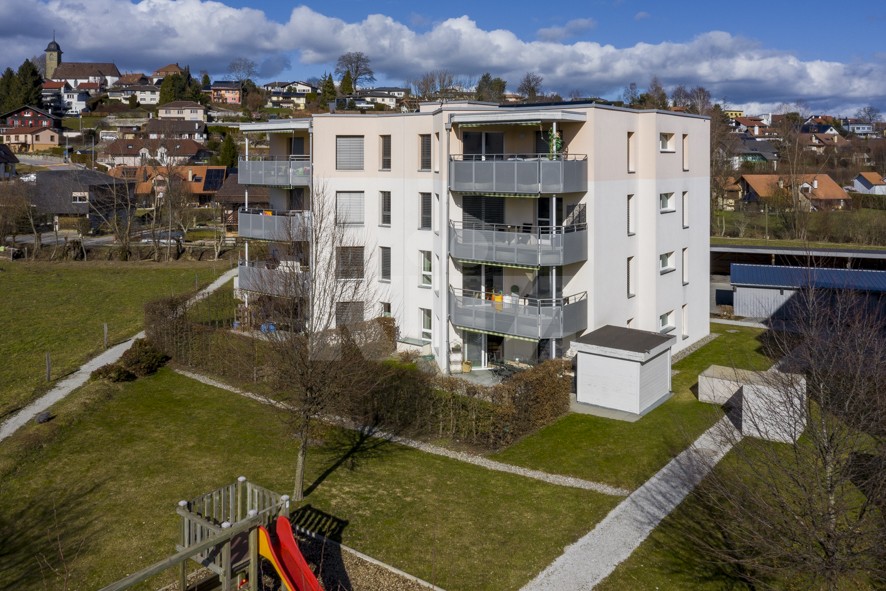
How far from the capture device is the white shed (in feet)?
65.6

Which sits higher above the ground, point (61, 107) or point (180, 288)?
point (61, 107)

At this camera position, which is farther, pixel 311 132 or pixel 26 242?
pixel 26 242

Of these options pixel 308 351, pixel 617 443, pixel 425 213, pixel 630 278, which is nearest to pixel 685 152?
pixel 630 278

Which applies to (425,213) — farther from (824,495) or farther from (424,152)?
(824,495)

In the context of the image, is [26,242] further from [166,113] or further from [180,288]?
[166,113]

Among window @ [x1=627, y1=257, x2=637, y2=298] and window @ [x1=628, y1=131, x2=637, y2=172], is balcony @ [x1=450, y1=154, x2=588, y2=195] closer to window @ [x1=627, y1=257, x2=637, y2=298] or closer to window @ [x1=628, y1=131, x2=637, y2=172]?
window @ [x1=628, y1=131, x2=637, y2=172]

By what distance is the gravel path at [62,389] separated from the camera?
740 inches

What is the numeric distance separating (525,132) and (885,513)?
1627cm

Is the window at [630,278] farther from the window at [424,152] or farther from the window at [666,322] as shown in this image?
the window at [424,152]

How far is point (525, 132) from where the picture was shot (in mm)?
23844

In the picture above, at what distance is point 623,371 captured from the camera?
2014cm

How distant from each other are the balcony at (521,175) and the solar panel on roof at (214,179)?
176ft

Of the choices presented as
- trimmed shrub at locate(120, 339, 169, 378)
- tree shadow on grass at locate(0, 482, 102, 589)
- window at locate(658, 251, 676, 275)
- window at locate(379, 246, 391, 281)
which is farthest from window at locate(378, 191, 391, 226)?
tree shadow on grass at locate(0, 482, 102, 589)

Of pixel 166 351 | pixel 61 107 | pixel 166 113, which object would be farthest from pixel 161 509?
pixel 61 107
